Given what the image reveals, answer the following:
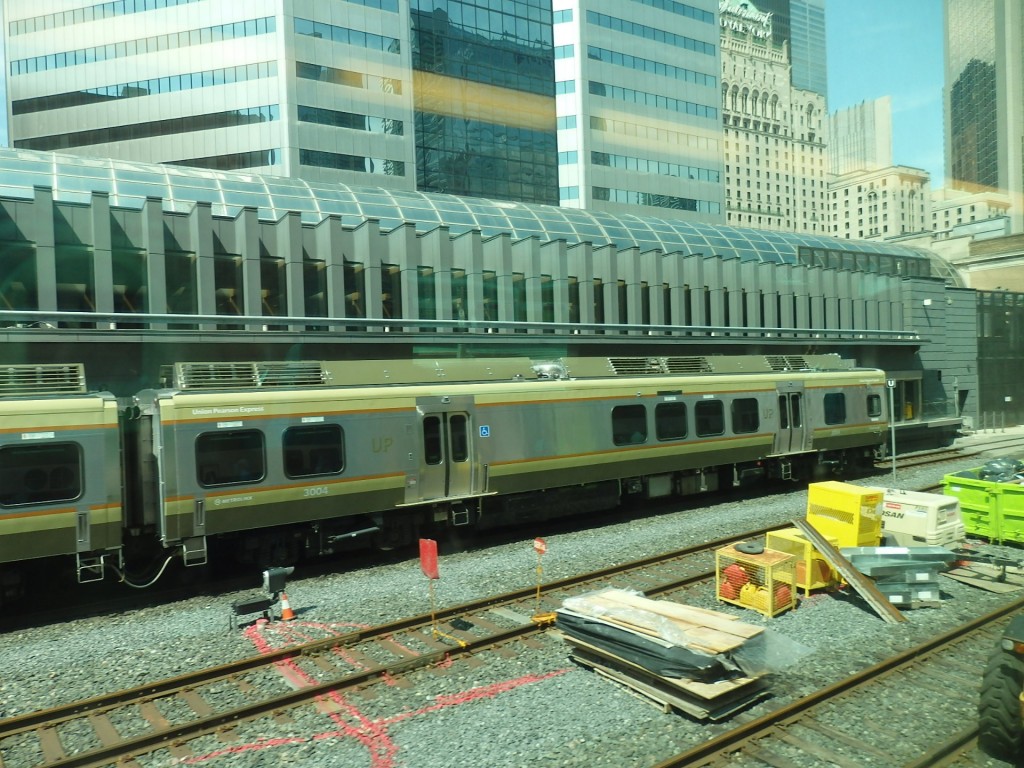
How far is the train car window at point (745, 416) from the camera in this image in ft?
62.6

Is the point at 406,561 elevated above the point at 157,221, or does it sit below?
below

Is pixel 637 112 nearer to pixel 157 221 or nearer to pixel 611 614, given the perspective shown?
pixel 157 221

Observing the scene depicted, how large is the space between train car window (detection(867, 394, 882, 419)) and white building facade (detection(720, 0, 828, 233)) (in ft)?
112

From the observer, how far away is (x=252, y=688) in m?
8.19

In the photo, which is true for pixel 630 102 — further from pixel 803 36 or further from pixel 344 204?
pixel 803 36

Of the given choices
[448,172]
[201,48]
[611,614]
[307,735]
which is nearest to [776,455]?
[611,614]

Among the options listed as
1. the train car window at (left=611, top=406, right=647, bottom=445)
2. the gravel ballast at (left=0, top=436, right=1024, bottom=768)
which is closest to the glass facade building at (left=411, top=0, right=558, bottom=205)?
the train car window at (left=611, top=406, right=647, bottom=445)

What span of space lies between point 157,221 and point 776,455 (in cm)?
1760

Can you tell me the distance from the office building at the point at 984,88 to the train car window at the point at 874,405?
9.05 m

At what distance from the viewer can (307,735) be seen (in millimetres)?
7113

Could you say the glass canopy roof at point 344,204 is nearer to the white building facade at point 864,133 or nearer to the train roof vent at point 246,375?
the white building facade at point 864,133

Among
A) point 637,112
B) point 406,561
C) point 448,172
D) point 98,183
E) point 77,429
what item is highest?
point 637,112

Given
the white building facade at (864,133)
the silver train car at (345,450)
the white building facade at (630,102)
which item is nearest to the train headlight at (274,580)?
the silver train car at (345,450)

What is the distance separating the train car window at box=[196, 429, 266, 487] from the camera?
11.9 m
